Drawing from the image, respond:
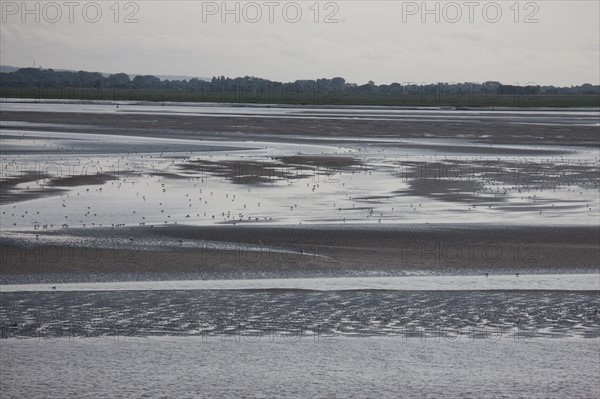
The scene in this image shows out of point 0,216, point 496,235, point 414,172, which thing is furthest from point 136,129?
point 496,235

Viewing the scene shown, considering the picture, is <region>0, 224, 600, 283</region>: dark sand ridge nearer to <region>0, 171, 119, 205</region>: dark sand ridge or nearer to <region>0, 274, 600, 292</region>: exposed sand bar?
<region>0, 274, 600, 292</region>: exposed sand bar

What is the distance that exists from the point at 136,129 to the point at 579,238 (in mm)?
33354

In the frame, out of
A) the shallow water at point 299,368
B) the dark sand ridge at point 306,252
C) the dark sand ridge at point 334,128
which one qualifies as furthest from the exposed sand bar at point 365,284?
the dark sand ridge at point 334,128

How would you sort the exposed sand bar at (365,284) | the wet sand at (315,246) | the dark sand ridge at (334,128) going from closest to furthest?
the exposed sand bar at (365,284)
the wet sand at (315,246)
the dark sand ridge at (334,128)

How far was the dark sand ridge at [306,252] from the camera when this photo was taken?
13.2 meters

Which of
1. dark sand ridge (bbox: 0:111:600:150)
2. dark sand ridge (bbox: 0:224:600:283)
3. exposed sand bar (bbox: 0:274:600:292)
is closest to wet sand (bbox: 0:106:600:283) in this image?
dark sand ridge (bbox: 0:224:600:283)

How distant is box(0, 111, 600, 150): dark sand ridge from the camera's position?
4381 cm

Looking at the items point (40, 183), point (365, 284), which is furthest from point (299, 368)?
point (40, 183)

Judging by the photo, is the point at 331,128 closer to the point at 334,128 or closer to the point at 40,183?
the point at 334,128

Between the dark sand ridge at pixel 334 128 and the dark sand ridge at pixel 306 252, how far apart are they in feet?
82.2

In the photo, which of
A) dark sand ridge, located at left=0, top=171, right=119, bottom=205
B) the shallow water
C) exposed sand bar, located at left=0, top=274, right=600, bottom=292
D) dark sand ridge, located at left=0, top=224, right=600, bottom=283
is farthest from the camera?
dark sand ridge, located at left=0, top=171, right=119, bottom=205

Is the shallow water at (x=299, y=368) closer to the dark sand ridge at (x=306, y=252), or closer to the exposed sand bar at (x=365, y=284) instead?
the exposed sand bar at (x=365, y=284)

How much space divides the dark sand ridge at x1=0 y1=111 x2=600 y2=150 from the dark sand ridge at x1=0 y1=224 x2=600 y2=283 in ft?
82.2

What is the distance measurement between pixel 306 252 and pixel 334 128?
35.9 metres
